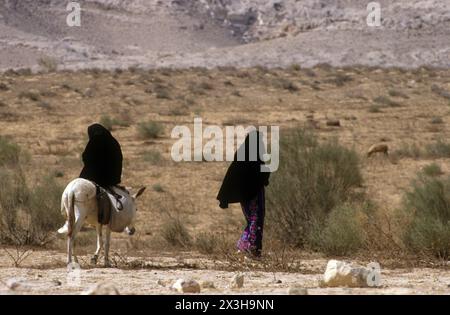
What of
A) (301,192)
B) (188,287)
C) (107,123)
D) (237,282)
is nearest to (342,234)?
(301,192)

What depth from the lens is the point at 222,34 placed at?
74.9 meters

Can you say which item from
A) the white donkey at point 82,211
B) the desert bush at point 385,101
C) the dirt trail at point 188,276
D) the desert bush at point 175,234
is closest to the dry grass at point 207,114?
the desert bush at point 385,101

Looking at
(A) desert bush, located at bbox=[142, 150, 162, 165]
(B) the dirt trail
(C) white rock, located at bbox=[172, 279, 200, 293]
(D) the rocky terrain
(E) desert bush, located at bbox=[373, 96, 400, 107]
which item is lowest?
(B) the dirt trail

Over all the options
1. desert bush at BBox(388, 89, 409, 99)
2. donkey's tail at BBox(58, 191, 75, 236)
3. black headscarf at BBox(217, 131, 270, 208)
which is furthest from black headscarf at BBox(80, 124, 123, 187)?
desert bush at BBox(388, 89, 409, 99)

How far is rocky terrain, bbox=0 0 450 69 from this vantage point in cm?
5922

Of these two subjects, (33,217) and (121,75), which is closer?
(33,217)

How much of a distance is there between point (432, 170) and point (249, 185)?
8512 millimetres

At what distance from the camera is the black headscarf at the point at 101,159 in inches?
412

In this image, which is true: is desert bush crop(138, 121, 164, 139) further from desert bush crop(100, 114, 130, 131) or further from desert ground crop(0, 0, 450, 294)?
desert bush crop(100, 114, 130, 131)

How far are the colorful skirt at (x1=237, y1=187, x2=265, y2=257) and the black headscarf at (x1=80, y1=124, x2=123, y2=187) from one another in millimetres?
1605
